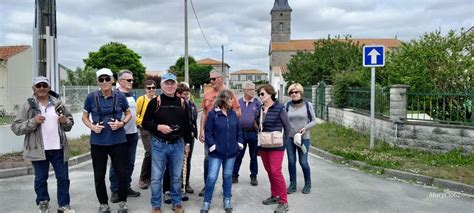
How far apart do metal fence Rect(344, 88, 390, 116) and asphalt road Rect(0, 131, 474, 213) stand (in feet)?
11.7

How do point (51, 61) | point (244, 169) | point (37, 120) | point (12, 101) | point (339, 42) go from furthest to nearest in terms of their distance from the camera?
point (339, 42)
point (12, 101)
point (51, 61)
point (244, 169)
point (37, 120)

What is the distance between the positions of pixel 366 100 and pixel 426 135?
3315 millimetres

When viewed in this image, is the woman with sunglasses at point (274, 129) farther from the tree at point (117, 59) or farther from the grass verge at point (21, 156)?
the tree at point (117, 59)

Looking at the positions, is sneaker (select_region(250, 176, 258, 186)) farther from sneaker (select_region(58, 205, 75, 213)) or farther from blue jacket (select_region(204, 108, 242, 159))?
sneaker (select_region(58, 205, 75, 213))

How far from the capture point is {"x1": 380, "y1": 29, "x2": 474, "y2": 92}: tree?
10203 mm

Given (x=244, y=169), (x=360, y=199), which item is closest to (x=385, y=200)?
(x=360, y=199)

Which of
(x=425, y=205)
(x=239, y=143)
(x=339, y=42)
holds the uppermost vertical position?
(x=339, y=42)

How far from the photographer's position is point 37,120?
460 centimetres

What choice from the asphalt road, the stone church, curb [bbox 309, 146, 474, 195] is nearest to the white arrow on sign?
curb [bbox 309, 146, 474, 195]

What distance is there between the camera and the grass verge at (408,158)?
704 cm

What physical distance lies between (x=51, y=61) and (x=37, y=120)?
4.44m

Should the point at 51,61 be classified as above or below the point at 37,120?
above

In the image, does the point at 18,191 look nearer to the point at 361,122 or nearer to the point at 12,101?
the point at 12,101

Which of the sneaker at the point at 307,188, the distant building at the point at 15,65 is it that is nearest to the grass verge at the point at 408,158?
the sneaker at the point at 307,188
